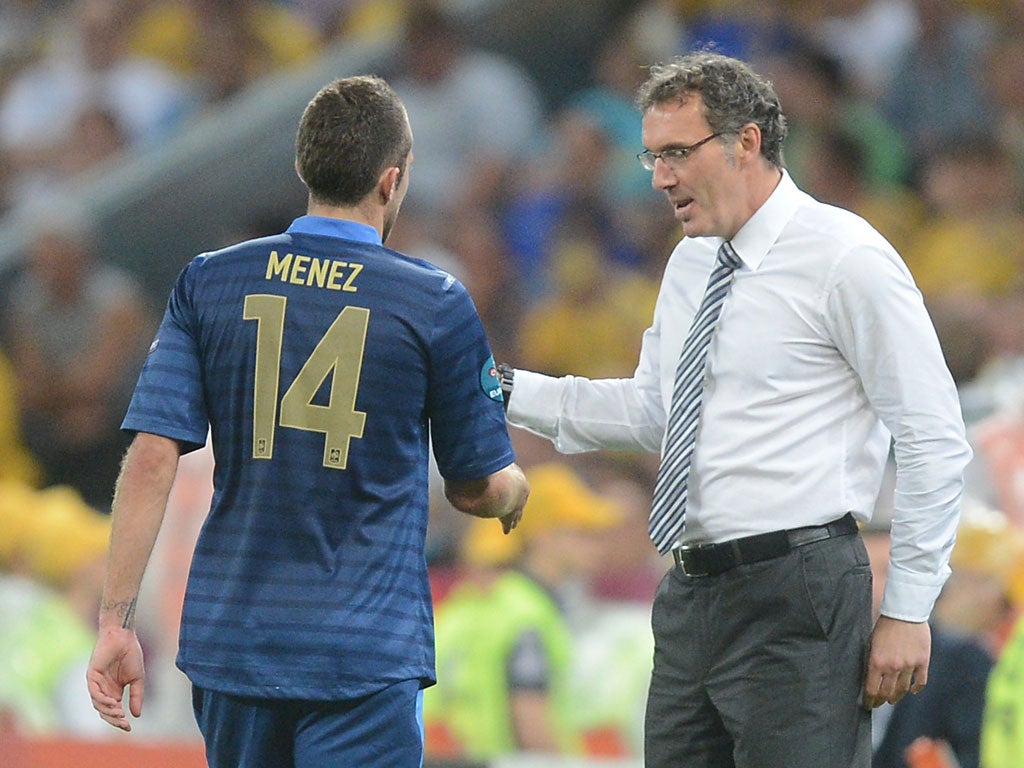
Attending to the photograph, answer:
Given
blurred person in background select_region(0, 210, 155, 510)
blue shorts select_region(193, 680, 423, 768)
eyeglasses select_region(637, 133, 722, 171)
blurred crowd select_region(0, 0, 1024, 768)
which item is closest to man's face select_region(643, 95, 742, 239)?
eyeglasses select_region(637, 133, 722, 171)

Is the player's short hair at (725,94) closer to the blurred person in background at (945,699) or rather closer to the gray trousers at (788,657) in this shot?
the gray trousers at (788,657)

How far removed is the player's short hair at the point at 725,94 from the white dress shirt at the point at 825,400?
4.2 inches

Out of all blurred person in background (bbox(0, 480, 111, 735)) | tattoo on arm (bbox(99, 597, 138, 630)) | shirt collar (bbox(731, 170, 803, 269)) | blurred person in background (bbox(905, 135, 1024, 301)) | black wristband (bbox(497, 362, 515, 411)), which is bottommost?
blurred person in background (bbox(0, 480, 111, 735))

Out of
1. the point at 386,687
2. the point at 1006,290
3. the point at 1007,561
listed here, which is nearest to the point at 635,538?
the point at 1007,561

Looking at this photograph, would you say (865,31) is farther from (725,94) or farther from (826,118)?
(725,94)

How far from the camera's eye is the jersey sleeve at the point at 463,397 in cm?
281

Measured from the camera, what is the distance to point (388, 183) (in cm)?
285

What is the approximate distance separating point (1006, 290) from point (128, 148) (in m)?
4.91

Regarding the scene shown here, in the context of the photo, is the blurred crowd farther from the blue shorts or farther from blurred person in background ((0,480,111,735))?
the blue shorts

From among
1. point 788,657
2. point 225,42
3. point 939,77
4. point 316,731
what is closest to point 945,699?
point 788,657

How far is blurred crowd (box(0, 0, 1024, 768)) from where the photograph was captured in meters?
5.14

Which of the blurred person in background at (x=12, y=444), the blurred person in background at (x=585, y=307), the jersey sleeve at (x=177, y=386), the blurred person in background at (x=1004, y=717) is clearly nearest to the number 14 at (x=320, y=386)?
the jersey sleeve at (x=177, y=386)

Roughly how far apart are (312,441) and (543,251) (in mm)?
4989

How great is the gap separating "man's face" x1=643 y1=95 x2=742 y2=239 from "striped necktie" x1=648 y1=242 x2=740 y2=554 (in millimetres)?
70
